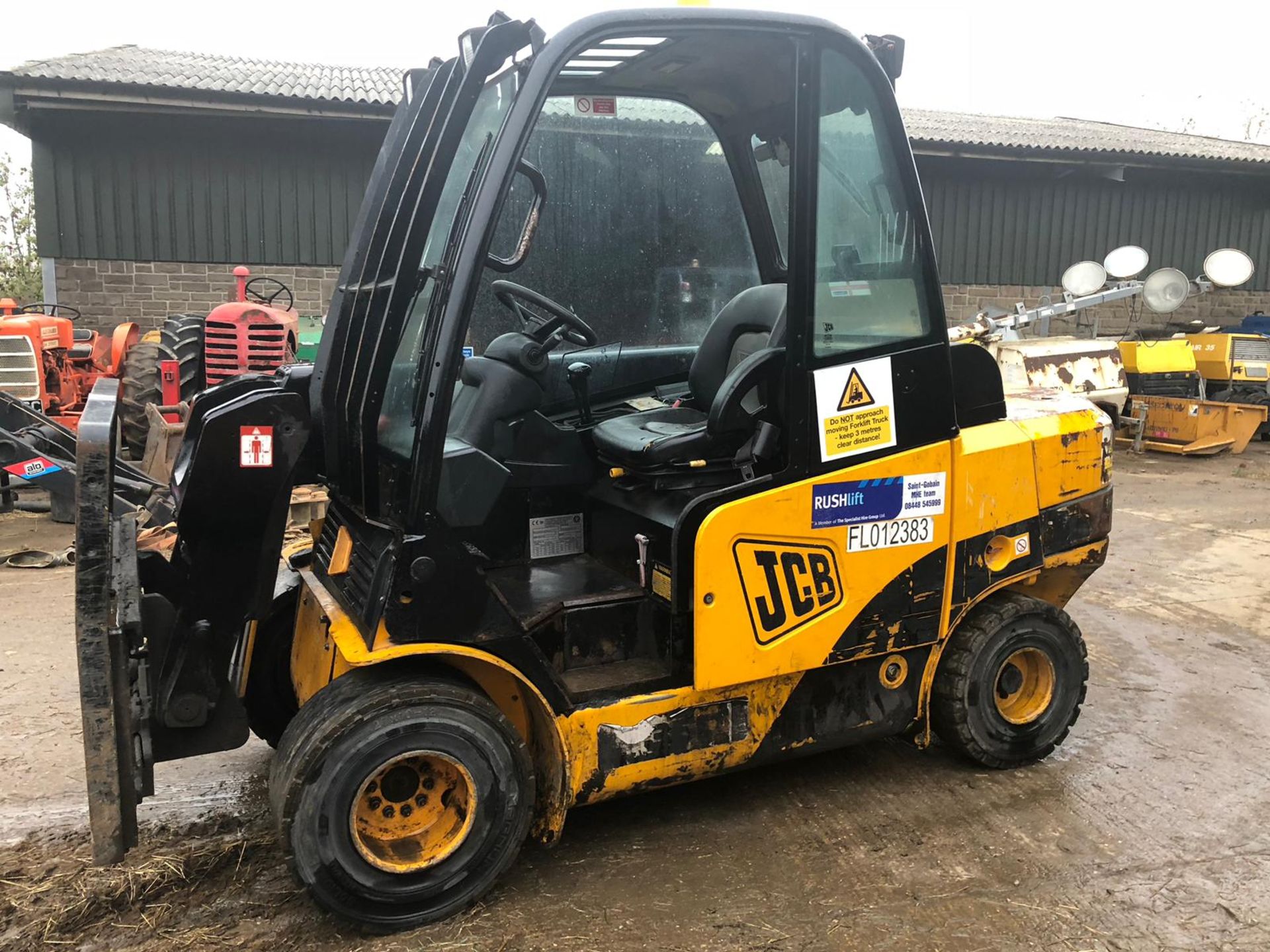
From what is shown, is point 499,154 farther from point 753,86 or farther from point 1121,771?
point 1121,771

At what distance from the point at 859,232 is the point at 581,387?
3.71 feet

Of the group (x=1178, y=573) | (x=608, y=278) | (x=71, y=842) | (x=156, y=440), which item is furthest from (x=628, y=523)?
(x=156, y=440)

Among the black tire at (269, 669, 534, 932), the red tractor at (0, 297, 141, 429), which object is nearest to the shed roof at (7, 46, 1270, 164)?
the red tractor at (0, 297, 141, 429)

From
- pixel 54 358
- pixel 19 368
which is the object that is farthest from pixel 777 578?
pixel 54 358

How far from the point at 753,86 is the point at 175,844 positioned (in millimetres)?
3265

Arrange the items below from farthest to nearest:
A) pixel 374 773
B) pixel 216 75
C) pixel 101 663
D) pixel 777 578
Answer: pixel 216 75 → pixel 777 578 → pixel 374 773 → pixel 101 663

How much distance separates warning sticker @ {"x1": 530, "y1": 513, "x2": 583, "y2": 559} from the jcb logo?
0.87 m

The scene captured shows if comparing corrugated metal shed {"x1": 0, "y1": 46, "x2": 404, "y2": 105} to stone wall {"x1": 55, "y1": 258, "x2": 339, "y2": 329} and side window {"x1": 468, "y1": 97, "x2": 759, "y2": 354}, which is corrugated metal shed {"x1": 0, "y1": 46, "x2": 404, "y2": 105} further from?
side window {"x1": 468, "y1": 97, "x2": 759, "y2": 354}

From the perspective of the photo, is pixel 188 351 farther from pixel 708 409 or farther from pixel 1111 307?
pixel 1111 307

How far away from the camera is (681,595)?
3.11m

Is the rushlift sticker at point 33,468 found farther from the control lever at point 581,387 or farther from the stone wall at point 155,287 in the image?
the stone wall at point 155,287

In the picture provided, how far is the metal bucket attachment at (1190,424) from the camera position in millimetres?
12680

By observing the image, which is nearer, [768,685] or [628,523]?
[768,685]

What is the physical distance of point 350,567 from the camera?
3041mm
